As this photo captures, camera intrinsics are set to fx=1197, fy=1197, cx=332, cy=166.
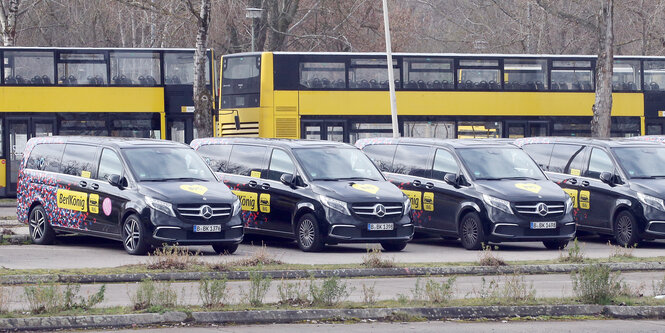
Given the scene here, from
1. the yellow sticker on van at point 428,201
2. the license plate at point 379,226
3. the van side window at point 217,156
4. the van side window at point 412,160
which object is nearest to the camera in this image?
the license plate at point 379,226

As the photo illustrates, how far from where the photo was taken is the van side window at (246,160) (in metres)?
20.7

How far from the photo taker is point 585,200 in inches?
859

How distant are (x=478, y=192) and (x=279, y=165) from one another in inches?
133

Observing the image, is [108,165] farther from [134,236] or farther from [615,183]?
[615,183]

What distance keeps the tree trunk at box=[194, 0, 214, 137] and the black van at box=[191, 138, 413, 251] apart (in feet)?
33.4

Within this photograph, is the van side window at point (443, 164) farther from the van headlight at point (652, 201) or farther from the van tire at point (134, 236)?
the van tire at point (134, 236)

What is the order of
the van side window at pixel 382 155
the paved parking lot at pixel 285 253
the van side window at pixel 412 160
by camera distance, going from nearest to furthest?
the paved parking lot at pixel 285 253
the van side window at pixel 412 160
the van side window at pixel 382 155

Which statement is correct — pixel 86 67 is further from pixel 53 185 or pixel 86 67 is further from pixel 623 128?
pixel 623 128

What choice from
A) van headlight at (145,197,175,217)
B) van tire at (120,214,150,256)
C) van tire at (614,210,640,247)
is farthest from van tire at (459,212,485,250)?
van tire at (120,214,150,256)

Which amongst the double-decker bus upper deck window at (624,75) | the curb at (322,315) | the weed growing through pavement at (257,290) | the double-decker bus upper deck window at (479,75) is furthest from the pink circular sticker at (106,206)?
the double-decker bus upper deck window at (624,75)

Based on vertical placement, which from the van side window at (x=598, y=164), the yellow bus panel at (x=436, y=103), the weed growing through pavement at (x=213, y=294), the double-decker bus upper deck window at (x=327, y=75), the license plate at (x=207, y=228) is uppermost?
the double-decker bus upper deck window at (x=327, y=75)

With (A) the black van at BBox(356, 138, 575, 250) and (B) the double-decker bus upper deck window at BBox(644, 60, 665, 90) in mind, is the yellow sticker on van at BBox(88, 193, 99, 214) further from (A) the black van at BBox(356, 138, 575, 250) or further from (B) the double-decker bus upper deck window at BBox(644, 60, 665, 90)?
(B) the double-decker bus upper deck window at BBox(644, 60, 665, 90)

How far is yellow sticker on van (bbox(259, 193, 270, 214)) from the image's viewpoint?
2023cm

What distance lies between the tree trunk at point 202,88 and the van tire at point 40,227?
11.9 meters
